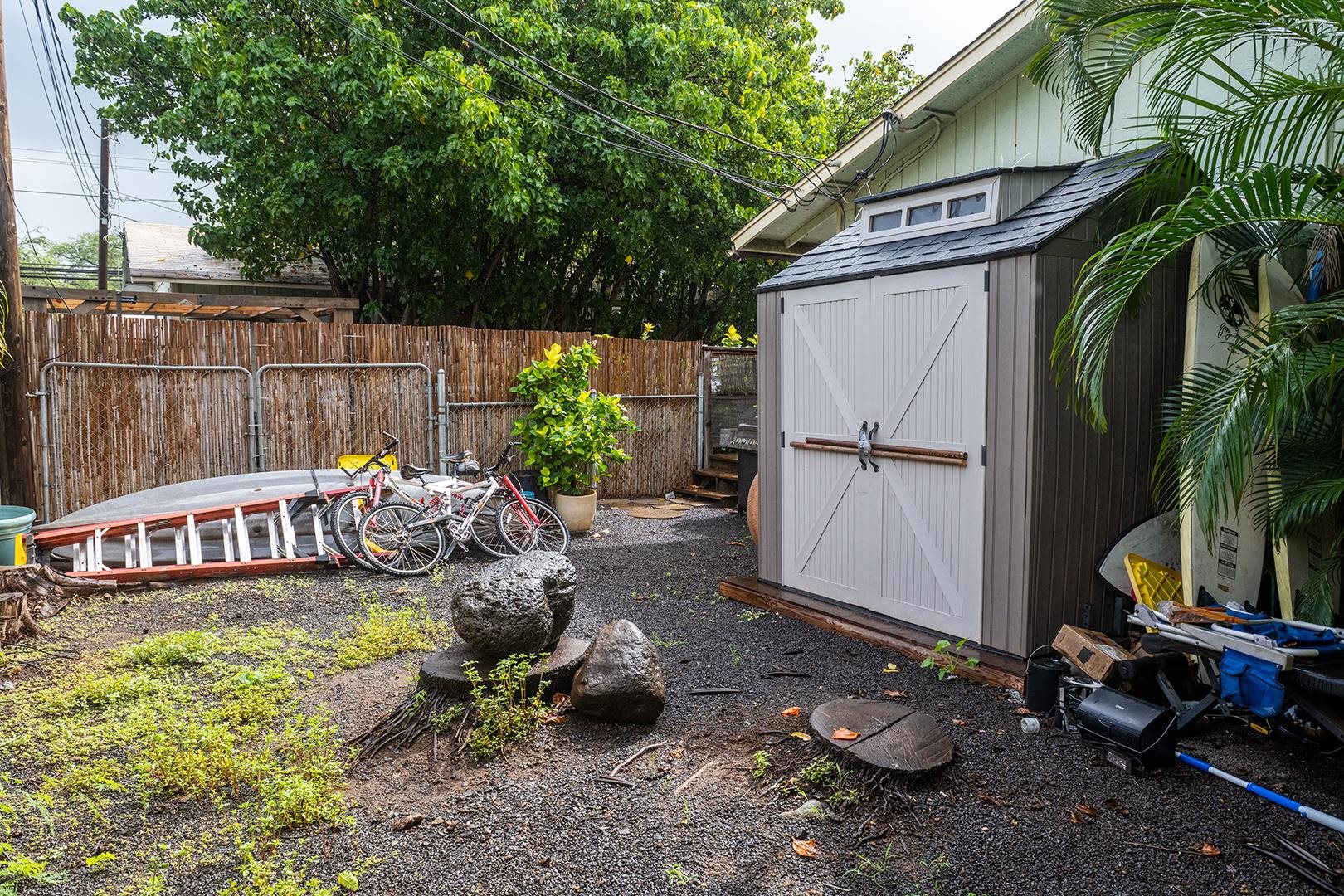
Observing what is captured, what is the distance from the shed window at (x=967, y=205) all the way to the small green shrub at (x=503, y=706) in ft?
11.6

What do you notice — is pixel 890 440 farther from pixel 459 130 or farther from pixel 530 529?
pixel 459 130

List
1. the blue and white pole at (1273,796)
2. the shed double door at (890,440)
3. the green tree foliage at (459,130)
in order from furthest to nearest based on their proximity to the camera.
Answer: the green tree foliage at (459,130), the shed double door at (890,440), the blue and white pole at (1273,796)

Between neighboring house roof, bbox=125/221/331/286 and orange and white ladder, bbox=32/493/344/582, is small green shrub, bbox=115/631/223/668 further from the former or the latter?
neighboring house roof, bbox=125/221/331/286

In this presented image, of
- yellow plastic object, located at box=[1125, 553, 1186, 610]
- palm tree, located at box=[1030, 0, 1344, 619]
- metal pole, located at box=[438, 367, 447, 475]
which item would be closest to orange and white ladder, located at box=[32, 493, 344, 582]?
metal pole, located at box=[438, 367, 447, 475]

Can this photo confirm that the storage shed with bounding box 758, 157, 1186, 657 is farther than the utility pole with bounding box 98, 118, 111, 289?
No

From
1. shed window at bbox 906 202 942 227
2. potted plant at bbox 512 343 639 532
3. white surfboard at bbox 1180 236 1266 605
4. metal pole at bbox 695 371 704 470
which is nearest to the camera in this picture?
white surfboard at bbox 1180 236 1266 605

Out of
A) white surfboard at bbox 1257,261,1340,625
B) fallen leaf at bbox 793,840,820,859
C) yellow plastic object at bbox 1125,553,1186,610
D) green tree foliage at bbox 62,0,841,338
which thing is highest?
green tree foliage at bbox 62,0,841,338

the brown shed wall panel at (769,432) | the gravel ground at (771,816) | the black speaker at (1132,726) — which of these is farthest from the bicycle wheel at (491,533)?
the black speaker at (1132,726)

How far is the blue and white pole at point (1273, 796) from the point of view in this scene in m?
2.77

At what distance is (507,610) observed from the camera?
153 inches

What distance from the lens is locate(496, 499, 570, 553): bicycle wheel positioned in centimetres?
749

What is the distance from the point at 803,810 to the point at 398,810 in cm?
148

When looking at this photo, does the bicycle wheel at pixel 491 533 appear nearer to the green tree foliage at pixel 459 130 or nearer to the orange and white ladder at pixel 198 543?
the orange and white ladder at pixel 198 543

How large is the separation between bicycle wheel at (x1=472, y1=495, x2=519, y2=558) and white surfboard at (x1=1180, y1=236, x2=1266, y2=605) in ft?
16.3
